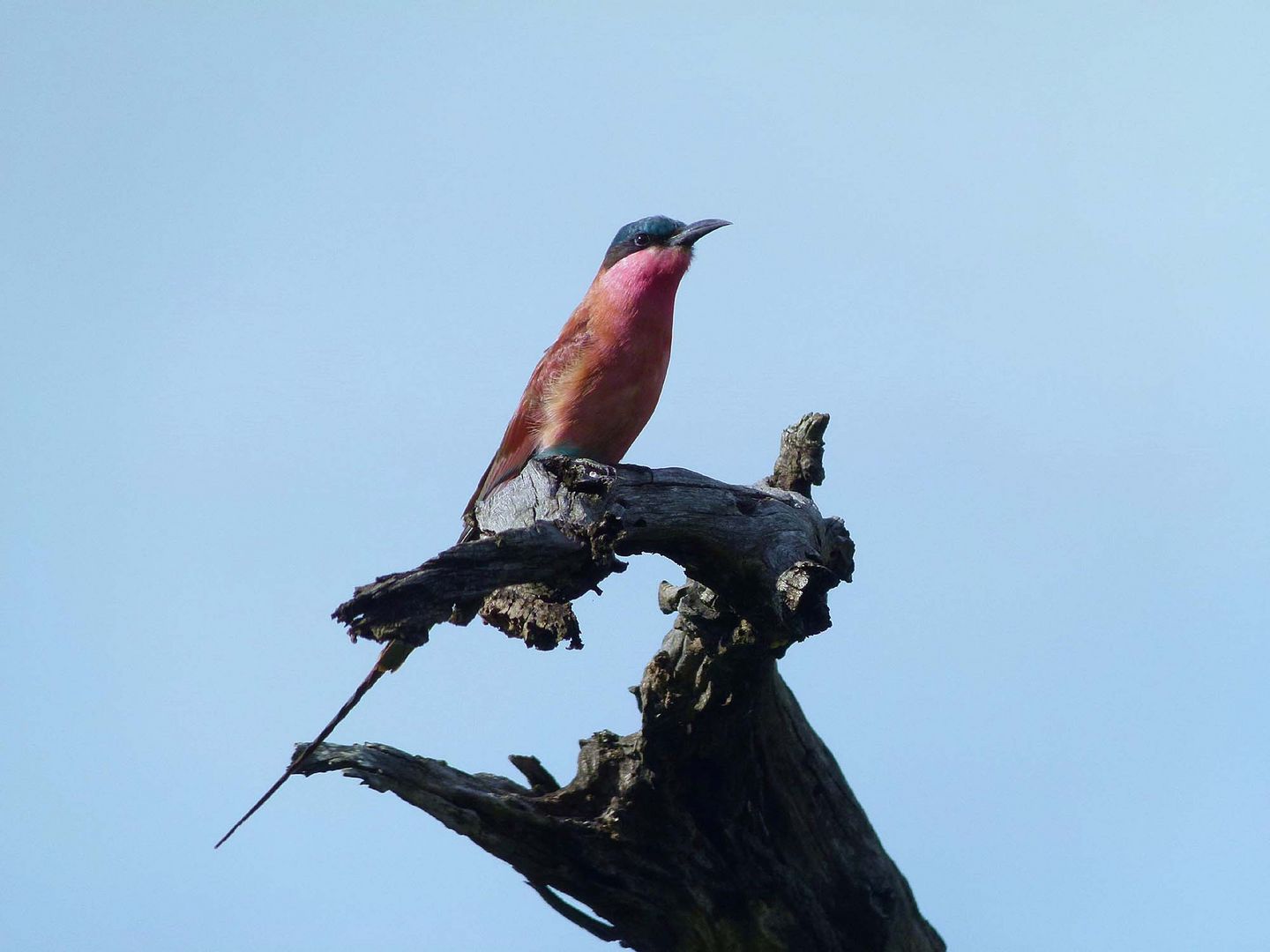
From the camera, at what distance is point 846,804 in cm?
491

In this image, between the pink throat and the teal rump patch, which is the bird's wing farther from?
the pink throat

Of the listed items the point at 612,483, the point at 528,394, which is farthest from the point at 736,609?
the point at 528,394

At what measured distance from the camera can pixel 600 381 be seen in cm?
500

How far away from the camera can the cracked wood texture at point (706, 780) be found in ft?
13.4

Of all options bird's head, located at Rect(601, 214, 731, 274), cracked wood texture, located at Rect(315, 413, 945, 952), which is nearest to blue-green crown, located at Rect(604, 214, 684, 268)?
bird's head, located at Rect(601, 214, 731, 274)

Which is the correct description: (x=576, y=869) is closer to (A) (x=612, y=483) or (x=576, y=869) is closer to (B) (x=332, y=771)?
(B) (x=332, y=771)

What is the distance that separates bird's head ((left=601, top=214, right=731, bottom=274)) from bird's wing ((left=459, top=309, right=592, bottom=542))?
0.54m

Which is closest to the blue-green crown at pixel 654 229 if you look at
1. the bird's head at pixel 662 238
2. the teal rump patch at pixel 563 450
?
the bird's head at pixel 662 238

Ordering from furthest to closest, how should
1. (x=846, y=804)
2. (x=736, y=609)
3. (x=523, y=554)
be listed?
(x=846, y=804)
(x=736, y=609)
(x=523, y=554)

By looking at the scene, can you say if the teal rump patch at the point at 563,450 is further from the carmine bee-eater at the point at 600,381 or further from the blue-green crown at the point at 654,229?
the blue-green crown at the point at 654,229

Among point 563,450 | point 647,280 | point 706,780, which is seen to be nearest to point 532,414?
point 563,450

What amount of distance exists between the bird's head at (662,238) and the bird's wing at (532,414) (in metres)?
0.54

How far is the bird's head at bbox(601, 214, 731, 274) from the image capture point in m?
5.58

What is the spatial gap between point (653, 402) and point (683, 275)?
688 millimetres
